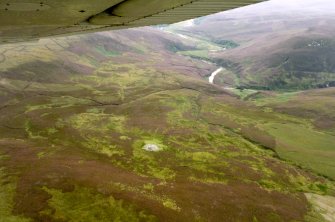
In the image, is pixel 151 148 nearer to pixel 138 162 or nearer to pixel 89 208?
pixel 138 162

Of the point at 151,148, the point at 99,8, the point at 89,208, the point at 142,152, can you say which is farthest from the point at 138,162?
the point at 99,8

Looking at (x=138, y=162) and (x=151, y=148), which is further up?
(x=138, y=162)

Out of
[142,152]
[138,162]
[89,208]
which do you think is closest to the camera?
[89,208]

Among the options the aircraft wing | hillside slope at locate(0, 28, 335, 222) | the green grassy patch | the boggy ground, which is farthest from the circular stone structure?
the aircraft wing

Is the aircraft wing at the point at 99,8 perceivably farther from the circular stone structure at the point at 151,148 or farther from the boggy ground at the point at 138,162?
the circular stone structure at the point at 151,148

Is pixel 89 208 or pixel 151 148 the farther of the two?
pixel 151 148

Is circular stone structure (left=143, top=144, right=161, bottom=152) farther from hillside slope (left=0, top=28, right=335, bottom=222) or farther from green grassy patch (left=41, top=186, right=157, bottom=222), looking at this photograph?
green grassy patch (left=41, top=186, right=157, bottom=222)

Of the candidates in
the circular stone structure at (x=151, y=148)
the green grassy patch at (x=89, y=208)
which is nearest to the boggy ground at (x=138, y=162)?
the green grassy patch at (x=89, y=208)

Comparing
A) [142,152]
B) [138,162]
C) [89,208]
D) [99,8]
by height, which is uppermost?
[99,8]
